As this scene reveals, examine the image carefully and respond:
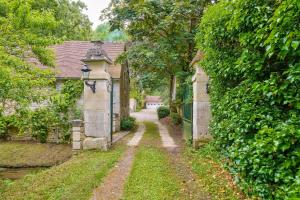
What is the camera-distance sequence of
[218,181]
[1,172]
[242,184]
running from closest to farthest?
[242,184], [218,181], [1,172]

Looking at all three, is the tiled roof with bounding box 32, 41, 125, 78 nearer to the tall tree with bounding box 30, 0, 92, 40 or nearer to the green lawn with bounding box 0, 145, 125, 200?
the tall tree with bounding box 30, 0, 92, 40

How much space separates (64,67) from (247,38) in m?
14.3

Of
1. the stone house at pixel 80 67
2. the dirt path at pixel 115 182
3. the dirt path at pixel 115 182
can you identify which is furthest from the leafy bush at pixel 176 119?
the dirt path at pixel 115 182

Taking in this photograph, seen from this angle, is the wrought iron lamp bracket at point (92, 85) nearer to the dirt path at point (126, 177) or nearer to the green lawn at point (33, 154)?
the dirt path at point (126, 177)

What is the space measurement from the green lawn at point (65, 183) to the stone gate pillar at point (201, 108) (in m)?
2.74

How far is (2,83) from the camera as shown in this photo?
6246 mm

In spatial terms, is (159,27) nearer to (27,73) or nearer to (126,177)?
(27,73)

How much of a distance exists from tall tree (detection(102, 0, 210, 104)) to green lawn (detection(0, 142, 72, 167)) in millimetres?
5474

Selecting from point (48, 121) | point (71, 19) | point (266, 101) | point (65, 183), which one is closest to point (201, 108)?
point (65, 183)

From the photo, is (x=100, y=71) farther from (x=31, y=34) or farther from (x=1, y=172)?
(x=1, y=172)

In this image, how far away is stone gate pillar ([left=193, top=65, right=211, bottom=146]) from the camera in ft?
28.9

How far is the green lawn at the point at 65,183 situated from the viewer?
5105 millimetres

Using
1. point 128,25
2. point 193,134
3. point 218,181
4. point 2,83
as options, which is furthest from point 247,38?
point 128,25

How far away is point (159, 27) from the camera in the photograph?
514 inches
